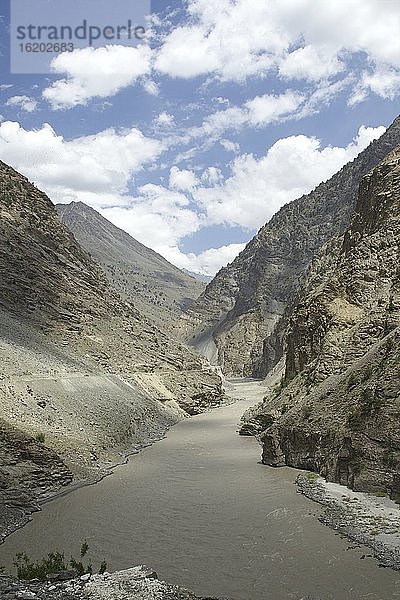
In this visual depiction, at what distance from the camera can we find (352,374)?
22609 mm

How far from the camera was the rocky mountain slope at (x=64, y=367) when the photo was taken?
23.4m

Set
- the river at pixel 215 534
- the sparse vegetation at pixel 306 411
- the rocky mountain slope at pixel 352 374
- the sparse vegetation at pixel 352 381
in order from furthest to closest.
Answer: the sparse vegetation at pixel 306 411
the sparse vegetation at pixel 352 381
the rocky mountain slope at pixel 352 374
the river at pixel 215 534

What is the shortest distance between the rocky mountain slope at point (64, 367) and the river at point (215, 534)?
6.44 ft

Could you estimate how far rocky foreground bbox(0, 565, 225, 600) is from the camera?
32.4ft

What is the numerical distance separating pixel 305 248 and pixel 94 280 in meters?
76.5

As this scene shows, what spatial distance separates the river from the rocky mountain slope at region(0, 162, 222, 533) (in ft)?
6.44

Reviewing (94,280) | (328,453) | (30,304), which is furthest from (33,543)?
(94,280)

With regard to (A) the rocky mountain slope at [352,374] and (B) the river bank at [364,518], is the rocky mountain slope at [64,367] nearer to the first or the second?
(A) the rocky mountain slope at [352,374]

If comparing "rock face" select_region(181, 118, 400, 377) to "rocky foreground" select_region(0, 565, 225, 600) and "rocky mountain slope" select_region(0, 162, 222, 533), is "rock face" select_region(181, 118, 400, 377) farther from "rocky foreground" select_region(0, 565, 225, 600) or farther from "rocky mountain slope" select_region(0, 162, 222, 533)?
"rocky foreground" select_region(0, 565, 225, 600)

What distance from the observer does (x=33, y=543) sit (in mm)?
15922

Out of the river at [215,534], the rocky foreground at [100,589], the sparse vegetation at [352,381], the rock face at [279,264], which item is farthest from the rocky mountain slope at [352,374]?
the rock face at [279,264]

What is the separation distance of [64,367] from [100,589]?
88.5 ft

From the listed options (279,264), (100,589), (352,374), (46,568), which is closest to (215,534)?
(46,568)

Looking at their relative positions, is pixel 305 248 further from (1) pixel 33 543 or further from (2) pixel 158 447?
(1) pixel 33 543
